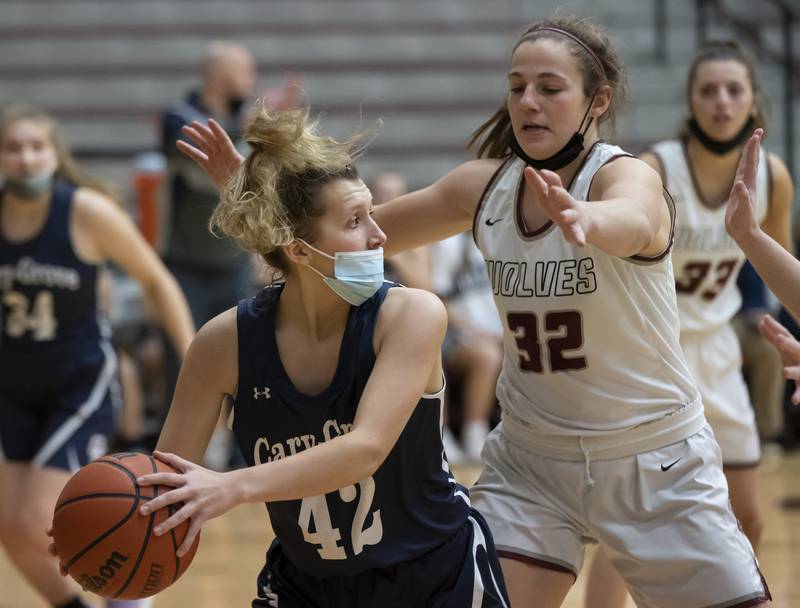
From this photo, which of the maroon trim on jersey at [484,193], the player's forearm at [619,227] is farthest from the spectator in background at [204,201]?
the player's forearm at [619,227]

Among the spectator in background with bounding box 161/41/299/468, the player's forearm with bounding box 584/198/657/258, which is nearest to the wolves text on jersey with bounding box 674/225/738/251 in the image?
the player's forearm with bounding box 584/198/657/258

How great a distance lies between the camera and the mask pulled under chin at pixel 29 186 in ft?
15.5

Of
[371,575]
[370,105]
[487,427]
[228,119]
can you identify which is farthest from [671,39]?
[371,575]

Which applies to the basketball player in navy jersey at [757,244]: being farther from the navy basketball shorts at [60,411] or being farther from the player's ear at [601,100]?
the navy basketball shorts at [60,411]

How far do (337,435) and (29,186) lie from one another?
247 centimetres

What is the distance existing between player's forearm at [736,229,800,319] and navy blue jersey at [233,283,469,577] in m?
0.80

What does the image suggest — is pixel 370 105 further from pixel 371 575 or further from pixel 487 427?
pixel 371 575

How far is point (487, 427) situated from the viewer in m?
8.45

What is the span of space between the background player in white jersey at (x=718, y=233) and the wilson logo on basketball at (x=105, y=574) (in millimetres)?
2306

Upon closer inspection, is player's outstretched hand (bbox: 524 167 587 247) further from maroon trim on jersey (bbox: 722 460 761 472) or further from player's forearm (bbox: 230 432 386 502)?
maroon trim on jersey (bbox: 722 460 761 472)

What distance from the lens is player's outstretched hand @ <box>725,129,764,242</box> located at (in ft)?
9.66

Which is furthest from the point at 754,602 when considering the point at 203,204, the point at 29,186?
the point at 203,204

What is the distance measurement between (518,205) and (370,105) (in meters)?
8.48

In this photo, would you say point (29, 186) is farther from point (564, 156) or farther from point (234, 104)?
point (234, 104)
